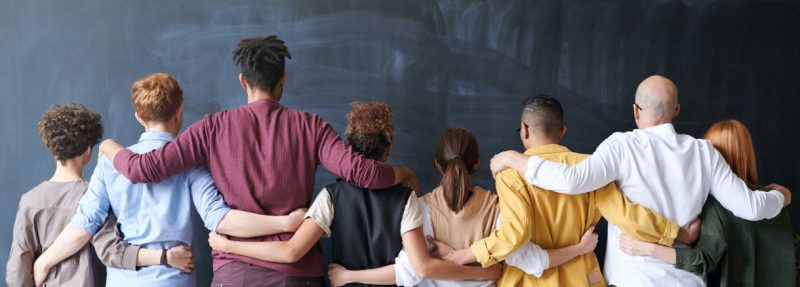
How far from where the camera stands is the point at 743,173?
7.64 feet

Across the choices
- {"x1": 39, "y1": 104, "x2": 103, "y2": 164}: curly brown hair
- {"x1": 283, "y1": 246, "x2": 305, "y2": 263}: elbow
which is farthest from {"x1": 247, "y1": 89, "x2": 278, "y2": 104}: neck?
{"x1": 39, "y1": 104, "x2": 103, "y2": 164}: curly brown hair

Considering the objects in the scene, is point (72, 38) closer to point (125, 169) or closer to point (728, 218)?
point (125, 169)

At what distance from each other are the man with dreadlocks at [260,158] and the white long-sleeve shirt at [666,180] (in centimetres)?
66

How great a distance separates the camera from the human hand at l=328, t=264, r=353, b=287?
225 centimetres

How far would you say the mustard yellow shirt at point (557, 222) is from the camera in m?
2.20

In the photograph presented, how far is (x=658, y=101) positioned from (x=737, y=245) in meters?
0.54

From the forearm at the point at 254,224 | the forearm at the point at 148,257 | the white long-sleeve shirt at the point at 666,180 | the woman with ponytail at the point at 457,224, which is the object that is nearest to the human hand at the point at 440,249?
the woman with ponytail at the point at 457,224

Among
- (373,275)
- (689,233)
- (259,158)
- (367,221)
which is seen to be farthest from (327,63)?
(689,233)

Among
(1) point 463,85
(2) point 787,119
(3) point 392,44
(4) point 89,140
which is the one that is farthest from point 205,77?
(2) point 787,119

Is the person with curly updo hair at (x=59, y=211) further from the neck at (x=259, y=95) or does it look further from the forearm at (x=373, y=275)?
the forearm at (x=373, y=275)

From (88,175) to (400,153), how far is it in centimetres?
133

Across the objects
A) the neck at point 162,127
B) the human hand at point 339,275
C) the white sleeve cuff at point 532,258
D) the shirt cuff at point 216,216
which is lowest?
the human hand at point 339,275

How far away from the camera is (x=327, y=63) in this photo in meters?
2.98

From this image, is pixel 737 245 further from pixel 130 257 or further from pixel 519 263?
pixel 130 257
